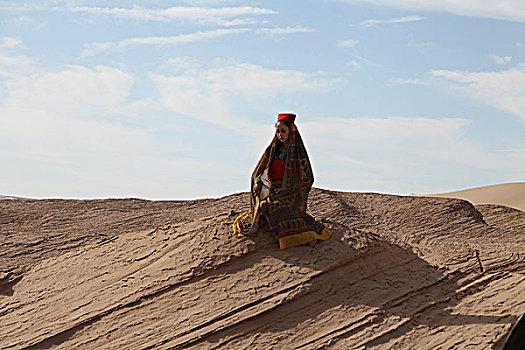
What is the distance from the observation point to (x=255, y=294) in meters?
5.95

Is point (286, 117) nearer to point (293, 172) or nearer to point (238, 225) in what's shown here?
point (293, 172)

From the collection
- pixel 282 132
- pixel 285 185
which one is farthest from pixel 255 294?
pixel 282 132

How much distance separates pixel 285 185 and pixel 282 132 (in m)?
0.63

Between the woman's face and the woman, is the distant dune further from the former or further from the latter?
the woman's face

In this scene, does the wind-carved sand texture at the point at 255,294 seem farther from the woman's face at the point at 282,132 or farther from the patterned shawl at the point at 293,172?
the woman's face at the point at 282,132

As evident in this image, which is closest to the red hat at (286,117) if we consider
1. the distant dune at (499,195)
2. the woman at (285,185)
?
the woman at (285,185)

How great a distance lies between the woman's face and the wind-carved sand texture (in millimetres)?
1211

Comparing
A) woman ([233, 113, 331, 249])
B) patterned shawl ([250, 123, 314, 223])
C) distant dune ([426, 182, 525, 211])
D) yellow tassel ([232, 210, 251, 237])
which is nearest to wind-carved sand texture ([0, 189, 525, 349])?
yellow tassel ([232, 210, 251, 237])

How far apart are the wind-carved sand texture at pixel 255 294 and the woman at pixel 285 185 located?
0.76ft

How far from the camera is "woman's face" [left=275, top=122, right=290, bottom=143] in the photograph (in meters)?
6.28

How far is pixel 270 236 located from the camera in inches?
257

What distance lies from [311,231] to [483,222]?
6986 millimetres

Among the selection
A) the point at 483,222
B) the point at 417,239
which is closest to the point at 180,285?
the point at 417,239

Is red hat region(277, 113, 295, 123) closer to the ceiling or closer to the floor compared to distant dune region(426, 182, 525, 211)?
closer to the ceiling
